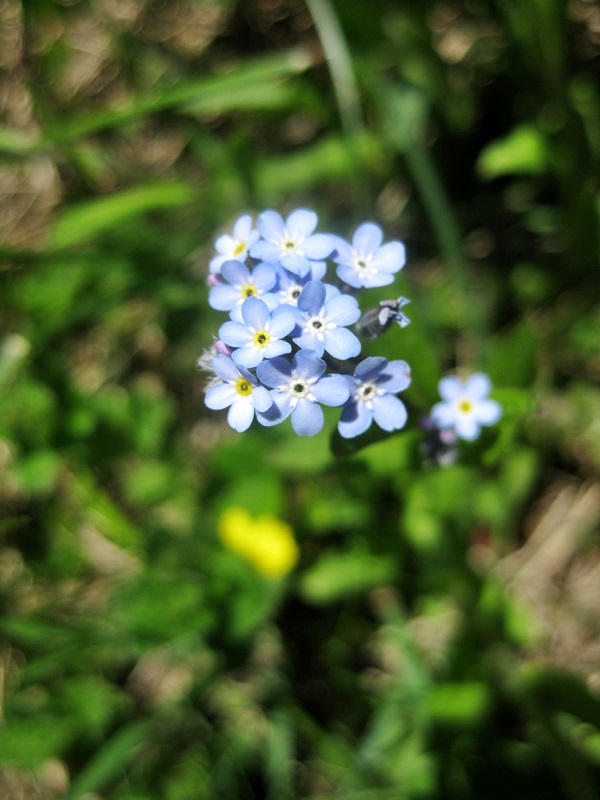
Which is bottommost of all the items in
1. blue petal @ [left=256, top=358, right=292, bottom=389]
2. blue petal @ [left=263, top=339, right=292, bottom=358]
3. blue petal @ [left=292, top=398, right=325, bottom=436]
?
blue petal @ [left=292, top=398, right=325, bottom=436]

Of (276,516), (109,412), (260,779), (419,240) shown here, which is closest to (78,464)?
(109,412)

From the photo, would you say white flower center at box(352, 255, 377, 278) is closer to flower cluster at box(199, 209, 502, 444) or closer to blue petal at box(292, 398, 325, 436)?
flower cluster at box(199, 209, 502, 444)

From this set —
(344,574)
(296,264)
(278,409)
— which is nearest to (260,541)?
(344,574)

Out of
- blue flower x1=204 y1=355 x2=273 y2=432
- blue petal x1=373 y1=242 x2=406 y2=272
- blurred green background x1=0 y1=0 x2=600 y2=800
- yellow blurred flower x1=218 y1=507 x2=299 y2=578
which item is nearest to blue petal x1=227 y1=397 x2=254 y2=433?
blue flower x1=204 y1=355 x2=273 y2=432

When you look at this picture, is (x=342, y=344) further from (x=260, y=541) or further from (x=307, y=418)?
(x=260, y=541)

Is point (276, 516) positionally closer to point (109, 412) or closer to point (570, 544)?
point (109, 412)

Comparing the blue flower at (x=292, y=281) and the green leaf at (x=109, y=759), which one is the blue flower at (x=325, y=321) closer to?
the blue flower at (x=292, y=281)
